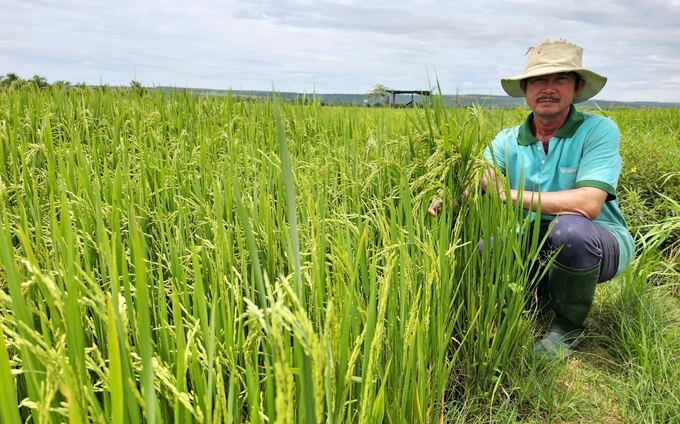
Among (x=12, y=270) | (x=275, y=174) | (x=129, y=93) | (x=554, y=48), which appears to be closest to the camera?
(x=12, y=270)

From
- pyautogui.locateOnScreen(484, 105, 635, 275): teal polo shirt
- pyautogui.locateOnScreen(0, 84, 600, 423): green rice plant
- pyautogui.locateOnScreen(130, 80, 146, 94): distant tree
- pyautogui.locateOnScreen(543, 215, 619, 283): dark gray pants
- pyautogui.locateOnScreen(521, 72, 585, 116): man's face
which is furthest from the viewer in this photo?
pyautogui.locateOnScreen(130, 80, 146, 94): distant tree

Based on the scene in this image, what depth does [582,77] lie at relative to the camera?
7.29 feet

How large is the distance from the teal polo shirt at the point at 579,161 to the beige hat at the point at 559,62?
162mm

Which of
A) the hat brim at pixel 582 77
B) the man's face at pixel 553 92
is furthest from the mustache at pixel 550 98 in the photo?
the hat brim at pixel 582 77

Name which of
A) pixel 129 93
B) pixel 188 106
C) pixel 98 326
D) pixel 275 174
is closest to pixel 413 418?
pixel 98 326

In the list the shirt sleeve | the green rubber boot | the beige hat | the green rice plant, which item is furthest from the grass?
the shirt sleeve

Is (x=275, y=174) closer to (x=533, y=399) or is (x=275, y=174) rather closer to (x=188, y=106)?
(x=533, y=399)

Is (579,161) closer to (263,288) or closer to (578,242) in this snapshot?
(578,242)

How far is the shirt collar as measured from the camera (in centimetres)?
221

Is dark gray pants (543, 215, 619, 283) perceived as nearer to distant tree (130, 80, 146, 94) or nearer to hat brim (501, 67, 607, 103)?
hat brim (501, 67, 607, 103)

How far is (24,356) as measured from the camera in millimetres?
654

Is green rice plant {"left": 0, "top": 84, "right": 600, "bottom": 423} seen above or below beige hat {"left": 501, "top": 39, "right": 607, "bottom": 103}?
below

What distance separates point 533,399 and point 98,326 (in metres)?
1.43

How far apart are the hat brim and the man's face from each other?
2.2 inches
